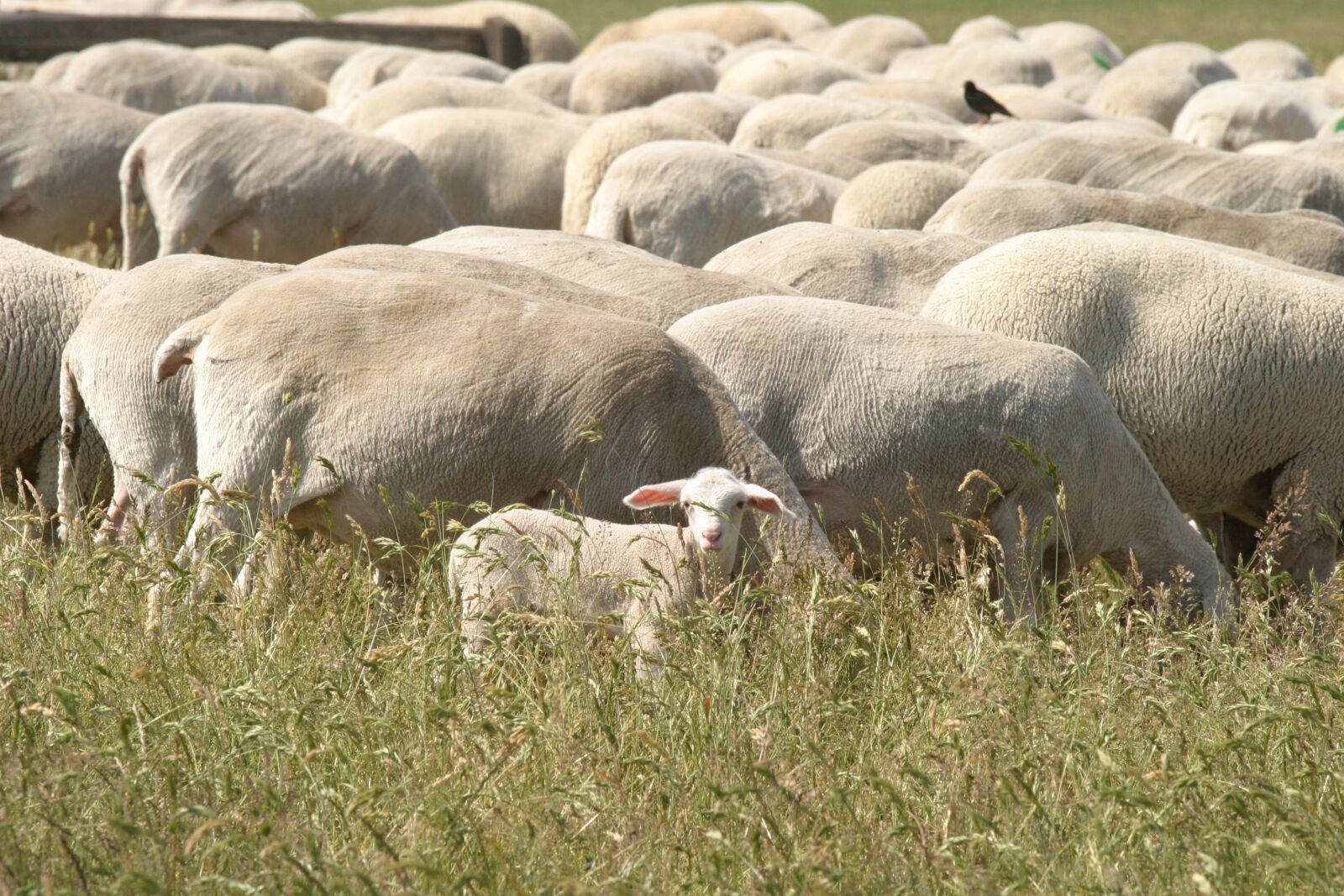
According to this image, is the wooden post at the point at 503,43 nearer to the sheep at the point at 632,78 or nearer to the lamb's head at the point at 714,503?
the sheep at the point at 632,78

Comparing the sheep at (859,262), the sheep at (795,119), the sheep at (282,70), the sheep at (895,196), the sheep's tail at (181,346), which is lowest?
the sheep at (282,70)

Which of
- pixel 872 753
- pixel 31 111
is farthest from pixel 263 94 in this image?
pixel 872 753

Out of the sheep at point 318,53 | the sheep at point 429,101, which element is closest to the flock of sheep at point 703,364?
the sheep at point 429,101

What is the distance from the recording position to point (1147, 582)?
4.82 metres

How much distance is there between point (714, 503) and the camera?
11.3 ft

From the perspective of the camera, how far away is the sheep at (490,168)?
9539mm

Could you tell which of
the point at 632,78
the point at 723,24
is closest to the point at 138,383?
the point at 632,78

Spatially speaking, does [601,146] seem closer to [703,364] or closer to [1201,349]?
[1201,349]

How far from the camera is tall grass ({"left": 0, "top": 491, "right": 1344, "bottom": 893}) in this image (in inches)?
94.3

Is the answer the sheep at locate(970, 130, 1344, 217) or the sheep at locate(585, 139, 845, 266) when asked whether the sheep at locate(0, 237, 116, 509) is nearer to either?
the sheep at locate(585, 139, 845, 266)

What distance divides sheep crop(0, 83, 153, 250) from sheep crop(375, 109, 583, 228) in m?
1.64

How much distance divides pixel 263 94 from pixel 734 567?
10.5m

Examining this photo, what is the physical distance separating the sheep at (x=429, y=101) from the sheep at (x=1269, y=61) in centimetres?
1111

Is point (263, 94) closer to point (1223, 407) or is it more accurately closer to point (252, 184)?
point (252, 184)
